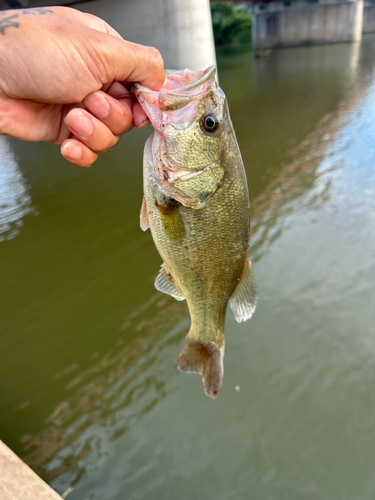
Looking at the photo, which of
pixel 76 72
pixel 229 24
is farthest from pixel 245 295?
pixel 229 24

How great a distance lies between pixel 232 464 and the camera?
9.69 feet

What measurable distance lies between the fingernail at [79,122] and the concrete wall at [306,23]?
32362mm

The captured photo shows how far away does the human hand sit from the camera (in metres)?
1.66

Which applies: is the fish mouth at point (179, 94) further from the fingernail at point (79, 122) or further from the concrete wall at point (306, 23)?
the concrete wall at point (306, 23)

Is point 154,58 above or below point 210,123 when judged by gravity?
above

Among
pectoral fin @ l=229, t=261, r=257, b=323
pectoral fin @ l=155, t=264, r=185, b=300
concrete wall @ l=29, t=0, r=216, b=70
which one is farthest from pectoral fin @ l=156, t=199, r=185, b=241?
concrete wall @ l=29, t=0, r=216, b=70

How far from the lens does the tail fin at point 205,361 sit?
2084 mm

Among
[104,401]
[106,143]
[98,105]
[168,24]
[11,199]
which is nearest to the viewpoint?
[98,105]

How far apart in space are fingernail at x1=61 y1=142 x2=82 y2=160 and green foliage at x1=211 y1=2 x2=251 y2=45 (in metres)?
41.4

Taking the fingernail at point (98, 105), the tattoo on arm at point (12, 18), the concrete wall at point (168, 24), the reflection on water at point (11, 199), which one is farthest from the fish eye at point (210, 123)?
the concrete wall at point (168, 24)

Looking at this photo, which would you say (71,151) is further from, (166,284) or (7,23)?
(166,284)

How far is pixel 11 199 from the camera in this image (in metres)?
7.42

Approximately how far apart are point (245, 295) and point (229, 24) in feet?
139

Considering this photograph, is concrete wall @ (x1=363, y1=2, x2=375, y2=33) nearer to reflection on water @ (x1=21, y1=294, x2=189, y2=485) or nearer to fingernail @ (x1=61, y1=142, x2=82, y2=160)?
reflection on water @ (x1=21, y1=294, x2=189, y2=485)
